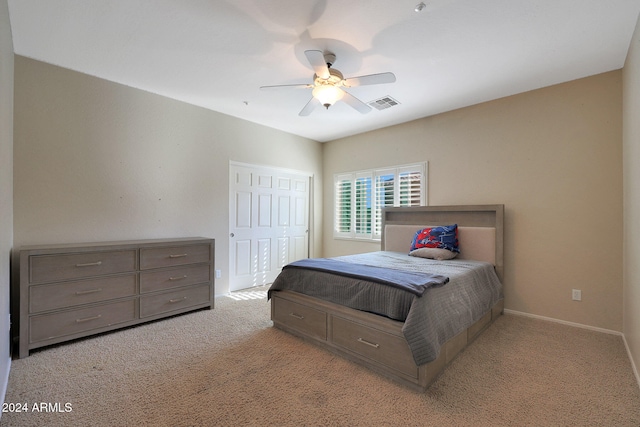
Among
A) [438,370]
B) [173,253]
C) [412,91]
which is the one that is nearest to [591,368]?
[438,370]

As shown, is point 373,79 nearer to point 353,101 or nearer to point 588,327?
point 353,101

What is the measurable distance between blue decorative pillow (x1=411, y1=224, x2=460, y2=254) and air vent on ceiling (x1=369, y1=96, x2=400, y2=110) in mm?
1706

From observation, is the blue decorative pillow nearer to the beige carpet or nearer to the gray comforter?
the gray comforter

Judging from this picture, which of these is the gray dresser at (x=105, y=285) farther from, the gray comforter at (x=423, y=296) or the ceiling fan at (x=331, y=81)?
the ceiling fan at (x=331, y=81)

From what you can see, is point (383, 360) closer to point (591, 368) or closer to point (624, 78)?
point (591, 368)

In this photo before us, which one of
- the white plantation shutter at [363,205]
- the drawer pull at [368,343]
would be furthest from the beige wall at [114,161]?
the drawer pull at [368,343]

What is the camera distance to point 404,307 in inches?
78.1

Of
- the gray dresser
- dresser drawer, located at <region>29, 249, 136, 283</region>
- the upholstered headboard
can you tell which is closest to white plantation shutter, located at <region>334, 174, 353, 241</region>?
the upholstered headboard

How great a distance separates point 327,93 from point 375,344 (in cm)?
217

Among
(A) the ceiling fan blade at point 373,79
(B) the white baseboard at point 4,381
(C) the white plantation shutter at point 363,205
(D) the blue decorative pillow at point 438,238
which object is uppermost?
(A) the ceiling fan blade at point 373,79

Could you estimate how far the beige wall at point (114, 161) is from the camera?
2.72 metres

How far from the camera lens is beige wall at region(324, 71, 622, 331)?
9.36ft

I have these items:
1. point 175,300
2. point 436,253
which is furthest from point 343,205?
point 175,300

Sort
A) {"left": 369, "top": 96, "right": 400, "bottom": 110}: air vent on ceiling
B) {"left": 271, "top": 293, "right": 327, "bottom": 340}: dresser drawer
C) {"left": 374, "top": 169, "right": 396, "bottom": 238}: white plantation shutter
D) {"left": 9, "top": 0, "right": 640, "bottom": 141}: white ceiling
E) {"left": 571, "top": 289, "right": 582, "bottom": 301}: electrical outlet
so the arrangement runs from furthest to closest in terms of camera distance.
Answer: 1. {"left": 374, "top": 169, "right": 396, "bottom": 238}: white plantation shutter
2. {"left": 369, "top": 96, "right": 400, "bottom": 110}: air vent on ceiling
3. {"left": 571, "top": 289, "right": 582, "bottom": 301}: electrical outlet
4. {"left": 271, "top": 293, "right": 327, "bottom": 340}: dresser drawer
5. {"left": 9, "top": 0, "right": 640, "bottom": 141}: white ceiling
